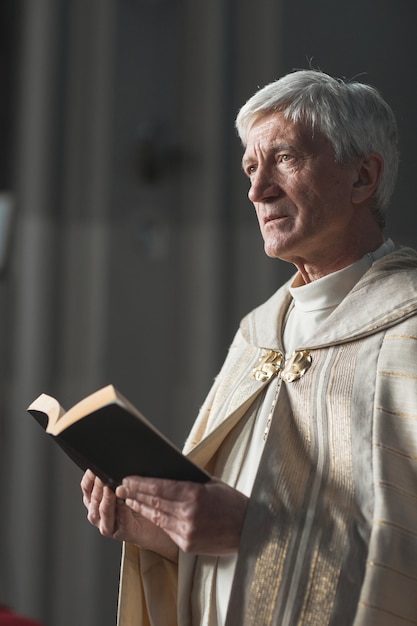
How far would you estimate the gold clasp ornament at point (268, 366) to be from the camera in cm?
197

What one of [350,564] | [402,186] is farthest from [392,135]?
[350,564]

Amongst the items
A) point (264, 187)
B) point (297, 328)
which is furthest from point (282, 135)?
point (297, 328)

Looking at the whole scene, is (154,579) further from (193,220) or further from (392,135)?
(193,220)

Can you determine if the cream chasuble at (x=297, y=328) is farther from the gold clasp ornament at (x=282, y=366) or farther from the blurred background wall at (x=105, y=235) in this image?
the blurred background wall at (x=105, y=235)

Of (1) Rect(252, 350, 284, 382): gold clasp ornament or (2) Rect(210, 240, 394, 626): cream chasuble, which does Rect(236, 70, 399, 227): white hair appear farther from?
(1) Rect(252, 350, 284, 382): gold clasp ornament

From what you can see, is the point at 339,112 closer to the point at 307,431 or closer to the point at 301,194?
the point at 301,194

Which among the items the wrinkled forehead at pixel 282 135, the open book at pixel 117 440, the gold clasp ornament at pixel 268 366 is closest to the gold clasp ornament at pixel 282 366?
the gold clasp ornament at pixel 268 366

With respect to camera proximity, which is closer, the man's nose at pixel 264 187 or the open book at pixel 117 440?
the open book at pixel 117 440

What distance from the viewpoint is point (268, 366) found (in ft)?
6.54

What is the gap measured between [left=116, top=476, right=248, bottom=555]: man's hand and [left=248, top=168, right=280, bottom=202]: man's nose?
26.4 inches

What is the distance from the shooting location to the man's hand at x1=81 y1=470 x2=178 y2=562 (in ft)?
6.20

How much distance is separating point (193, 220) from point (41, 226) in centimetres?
87

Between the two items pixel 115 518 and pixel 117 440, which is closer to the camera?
pixel 117 440

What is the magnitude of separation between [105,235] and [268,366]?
9.81 feet
